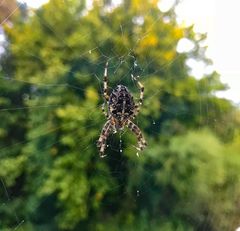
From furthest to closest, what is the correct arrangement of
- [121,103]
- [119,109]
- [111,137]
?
[111,137], [119,109], [121,103]

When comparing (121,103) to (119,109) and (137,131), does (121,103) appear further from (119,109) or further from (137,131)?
(137,131)


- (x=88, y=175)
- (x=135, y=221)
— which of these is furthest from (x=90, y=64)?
(x=135, y=221)

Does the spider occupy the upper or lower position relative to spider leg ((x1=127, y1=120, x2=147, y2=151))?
upper

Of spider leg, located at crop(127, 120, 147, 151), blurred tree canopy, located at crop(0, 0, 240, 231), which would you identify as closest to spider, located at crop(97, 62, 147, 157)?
spider leg, located at crop(127, 120, 147, 151)

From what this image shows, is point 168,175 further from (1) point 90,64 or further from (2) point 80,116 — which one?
(1) point 90,64

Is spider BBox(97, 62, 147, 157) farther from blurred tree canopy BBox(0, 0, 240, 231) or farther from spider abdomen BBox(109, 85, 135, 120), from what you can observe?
blurred tree canopy BBox(0, 0, 240, 231)

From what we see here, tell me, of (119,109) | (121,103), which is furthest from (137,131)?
(121,103)
